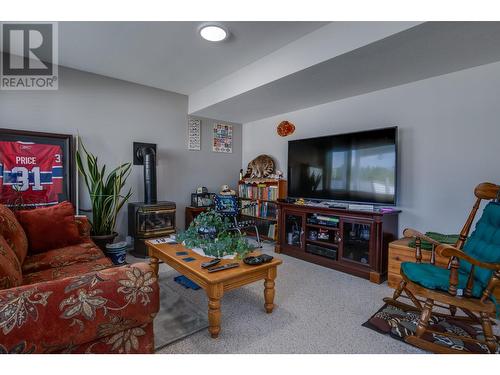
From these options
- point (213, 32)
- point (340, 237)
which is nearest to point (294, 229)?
point (340, 237)

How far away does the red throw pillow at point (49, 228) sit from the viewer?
2.12 m

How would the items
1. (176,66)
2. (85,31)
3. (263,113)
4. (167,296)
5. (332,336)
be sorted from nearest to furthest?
(332,336)
(167,296)
(85,31)
(176,66)
(263,113)

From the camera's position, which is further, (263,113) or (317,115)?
(263,113)

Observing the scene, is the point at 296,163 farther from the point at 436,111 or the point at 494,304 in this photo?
the point at 494,304

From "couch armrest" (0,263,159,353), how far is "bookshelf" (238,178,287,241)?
3012 millimetres

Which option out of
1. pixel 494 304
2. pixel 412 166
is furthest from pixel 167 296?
pixel 412 166

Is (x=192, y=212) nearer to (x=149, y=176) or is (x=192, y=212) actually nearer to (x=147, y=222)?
(x=147, y=222)

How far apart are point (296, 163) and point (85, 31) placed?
2.83 meters

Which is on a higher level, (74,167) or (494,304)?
(74,167)

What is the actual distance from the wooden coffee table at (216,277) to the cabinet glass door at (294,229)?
58.5 inches

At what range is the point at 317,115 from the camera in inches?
148

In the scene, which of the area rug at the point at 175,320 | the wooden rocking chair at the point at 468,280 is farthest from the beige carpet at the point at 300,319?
the wooden rocking chair at the point at 468,280

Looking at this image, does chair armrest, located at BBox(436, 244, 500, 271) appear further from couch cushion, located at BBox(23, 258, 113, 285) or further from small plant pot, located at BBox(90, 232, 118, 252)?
small plant pot, located at BBox(90, 232, 118, 252)
